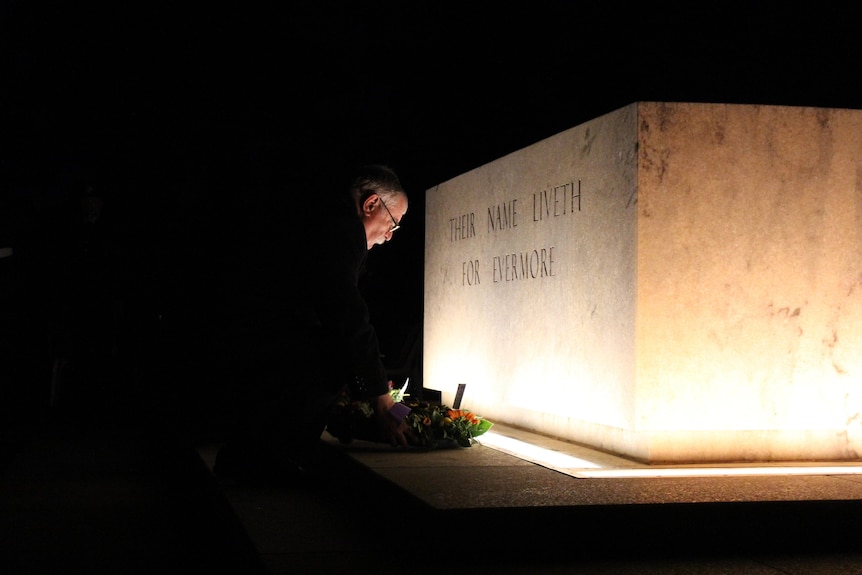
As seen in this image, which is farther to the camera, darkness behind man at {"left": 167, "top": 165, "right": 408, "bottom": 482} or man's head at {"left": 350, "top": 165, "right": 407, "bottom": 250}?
man's head at {"left": 350, "top": 165, "right": 407, "bottom": 250}

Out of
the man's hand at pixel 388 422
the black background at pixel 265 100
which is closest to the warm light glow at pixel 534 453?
the man's hand at pixel 388 422

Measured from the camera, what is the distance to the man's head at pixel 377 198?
18.2ft

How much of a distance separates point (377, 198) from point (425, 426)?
1312 millimetres

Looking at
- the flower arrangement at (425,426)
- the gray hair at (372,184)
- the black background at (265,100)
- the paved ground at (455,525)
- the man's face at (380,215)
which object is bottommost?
the paved ground at (455,525)

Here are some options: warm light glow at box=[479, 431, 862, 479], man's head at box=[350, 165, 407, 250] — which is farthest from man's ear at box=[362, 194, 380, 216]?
warm light glow at box=[479, 431, 862, 479]

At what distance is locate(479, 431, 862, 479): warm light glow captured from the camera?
5309 millimetres

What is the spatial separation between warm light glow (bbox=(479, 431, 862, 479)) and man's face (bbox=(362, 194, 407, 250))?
1353mm

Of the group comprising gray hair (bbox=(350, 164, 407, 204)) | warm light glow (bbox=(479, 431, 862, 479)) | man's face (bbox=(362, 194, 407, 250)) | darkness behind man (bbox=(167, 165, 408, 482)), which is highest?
gray hair (bbox=(350, 164, 407, 204))

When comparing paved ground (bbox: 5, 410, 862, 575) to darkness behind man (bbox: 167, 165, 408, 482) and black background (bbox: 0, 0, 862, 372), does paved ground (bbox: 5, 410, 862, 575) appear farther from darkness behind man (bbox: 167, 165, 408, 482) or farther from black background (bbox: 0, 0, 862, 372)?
black background (bbox: 0, 0, 862, 372)

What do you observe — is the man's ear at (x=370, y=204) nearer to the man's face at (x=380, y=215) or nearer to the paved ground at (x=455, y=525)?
the man's face at (x=380, y=215)

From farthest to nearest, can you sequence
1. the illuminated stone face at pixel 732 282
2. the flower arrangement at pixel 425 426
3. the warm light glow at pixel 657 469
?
1. the flower arrangement at pixel 425 426
2. the illuminated stone face at pixel 732 282
3. the warm light glow at pixel 657 469

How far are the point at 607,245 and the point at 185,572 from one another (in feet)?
9.37

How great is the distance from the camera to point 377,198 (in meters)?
5.55

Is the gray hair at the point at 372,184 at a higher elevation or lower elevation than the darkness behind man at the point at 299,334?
higher
